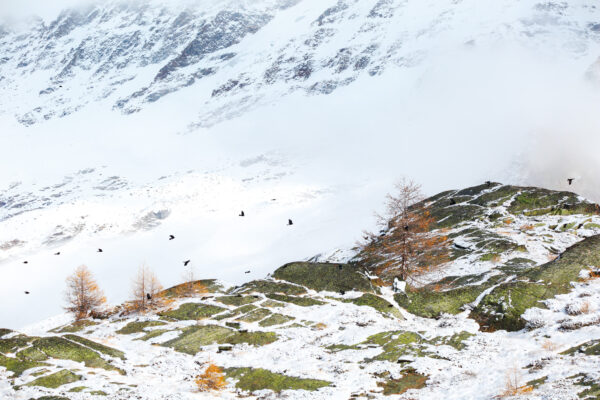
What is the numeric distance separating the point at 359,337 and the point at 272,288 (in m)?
14.5

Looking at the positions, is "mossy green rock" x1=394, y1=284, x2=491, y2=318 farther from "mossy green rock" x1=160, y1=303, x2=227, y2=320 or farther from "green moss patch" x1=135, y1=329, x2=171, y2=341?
"green moss patch" x1=135, y1=329, x2=171, y2=341

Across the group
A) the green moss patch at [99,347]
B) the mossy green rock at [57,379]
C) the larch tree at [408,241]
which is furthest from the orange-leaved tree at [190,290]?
the larch tree at [408,241]

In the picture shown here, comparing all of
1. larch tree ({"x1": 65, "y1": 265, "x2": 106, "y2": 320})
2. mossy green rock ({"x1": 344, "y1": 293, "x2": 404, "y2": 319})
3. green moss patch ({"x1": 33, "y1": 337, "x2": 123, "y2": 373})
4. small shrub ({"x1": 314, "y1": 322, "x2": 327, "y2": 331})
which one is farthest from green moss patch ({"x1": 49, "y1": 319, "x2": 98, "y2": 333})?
mossy green rock ({"x1": 344, "y1": 293, "x2": 404, "y2": 319})

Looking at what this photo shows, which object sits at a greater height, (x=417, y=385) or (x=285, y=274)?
(x=417, y=385)

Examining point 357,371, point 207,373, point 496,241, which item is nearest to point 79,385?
point 207,373

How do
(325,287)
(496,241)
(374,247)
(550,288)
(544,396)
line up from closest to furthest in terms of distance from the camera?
(544,396) → (550,288) → (325,287) → (496,241) → (374,247)

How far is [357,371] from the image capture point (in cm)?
2395

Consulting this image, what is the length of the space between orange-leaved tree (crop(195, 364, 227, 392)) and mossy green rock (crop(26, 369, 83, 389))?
24.1 feet

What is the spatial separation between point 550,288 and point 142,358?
95.3 feet

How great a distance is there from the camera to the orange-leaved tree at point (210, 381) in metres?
23.2

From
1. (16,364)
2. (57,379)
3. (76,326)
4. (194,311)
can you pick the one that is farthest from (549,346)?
(76,326)

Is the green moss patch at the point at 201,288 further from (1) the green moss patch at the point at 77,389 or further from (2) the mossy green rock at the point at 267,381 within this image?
(1) the green moss patch at the point at 77,389

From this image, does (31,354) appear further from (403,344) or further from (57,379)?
(403,344)

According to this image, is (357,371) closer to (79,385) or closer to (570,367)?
(570,367)
